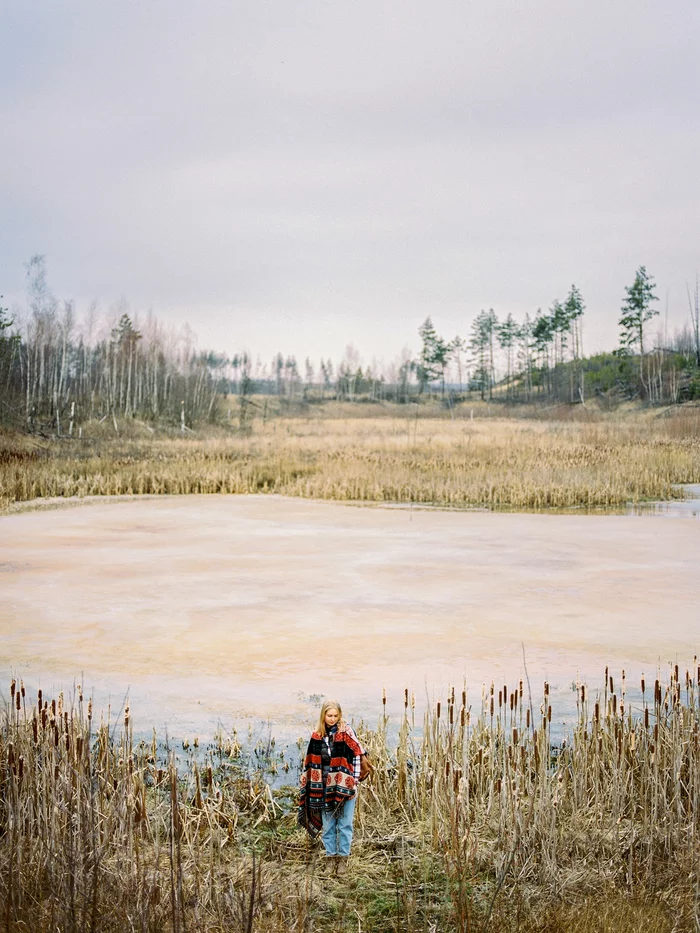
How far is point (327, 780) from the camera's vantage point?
3.85 m

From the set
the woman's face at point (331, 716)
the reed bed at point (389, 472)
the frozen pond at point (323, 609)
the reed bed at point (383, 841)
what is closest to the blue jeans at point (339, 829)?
the reed bed at point (383, 841)

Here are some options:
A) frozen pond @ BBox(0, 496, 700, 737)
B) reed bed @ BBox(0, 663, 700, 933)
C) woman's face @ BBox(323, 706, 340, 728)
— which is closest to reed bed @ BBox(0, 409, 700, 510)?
frozen pond @ BBox(0, 496, 700, 737)

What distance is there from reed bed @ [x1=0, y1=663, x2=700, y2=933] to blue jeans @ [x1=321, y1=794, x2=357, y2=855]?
0.10m

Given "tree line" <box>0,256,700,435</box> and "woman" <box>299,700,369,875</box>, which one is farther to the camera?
"tree line" <box>0,256,700,435</box>

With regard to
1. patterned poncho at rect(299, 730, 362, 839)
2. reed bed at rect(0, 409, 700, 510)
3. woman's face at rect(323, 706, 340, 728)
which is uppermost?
reed bed at rect(0, 409, 700, 510)

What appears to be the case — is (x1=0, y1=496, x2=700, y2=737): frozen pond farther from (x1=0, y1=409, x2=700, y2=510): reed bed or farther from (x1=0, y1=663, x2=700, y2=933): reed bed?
(x1=0, y1=409, x2=700, y2=510): reed bed

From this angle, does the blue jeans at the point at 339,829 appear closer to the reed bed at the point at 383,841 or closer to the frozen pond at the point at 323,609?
the reed bed at the point at 383,841

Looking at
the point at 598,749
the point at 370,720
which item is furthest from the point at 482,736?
the point at 370,720

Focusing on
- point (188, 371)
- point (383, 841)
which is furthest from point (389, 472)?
point (188, 371)

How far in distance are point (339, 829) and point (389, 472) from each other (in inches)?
640

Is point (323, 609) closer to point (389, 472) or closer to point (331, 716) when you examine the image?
point (331, 716)

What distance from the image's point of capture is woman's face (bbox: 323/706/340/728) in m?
3.88

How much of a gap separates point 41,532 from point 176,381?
47060mm

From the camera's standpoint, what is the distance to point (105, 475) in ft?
67.7
